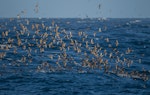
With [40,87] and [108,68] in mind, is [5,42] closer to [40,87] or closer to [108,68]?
[108,68]

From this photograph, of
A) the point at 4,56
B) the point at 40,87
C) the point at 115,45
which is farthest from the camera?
the point at 115,45

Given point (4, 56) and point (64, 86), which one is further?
point (4, 56)

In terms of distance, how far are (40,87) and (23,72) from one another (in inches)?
339

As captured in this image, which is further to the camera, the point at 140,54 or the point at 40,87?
the point at 140,54

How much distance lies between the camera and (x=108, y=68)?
53781 millimetres

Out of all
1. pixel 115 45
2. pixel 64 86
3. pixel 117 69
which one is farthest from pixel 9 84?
pixel 115 45

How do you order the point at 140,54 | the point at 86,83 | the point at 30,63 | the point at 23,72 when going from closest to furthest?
the point at 86,83 → the point at 23,72 → the point at 30,63 → the point at 140,54

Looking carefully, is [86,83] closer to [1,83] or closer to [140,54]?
[1,83]

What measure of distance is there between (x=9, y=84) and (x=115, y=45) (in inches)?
1766

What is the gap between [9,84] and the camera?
4209 centimetres

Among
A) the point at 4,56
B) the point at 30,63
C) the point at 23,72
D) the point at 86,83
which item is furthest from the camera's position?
the point at 4,56

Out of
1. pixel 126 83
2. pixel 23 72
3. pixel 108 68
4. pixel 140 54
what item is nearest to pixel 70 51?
pixel 140 54

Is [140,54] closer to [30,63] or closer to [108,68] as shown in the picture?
[108,68]

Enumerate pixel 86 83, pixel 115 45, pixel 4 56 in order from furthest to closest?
pixel 115 45 < pixel 4 56 < pixel 86 83
